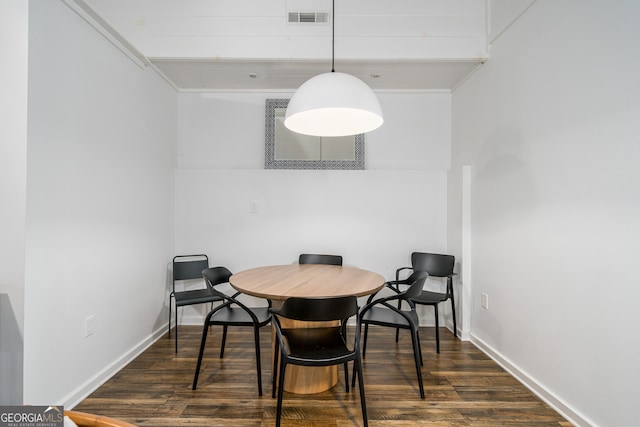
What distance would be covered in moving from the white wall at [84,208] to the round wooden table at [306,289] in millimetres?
1012

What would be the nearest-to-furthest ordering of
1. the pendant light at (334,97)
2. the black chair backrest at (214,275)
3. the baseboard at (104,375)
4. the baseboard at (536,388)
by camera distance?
the pendant light at (334,97) → the baseboard at (536,388) → the baseboard at (104,375) → the black chair backrest at (214,275)

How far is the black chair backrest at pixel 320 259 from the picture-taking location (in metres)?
3.08

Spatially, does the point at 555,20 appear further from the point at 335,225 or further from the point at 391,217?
the point at 335,225

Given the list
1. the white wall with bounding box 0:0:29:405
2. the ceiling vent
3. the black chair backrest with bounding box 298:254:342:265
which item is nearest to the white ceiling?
the ceiling vent

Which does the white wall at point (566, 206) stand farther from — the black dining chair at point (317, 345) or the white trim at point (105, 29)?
the white trim at point (105, 29)

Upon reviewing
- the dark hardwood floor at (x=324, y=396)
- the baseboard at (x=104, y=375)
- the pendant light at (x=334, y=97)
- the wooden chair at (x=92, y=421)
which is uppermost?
the pendant light at (x=334, y=97)

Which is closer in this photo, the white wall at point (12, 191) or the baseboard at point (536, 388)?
the white wall at point (12, 191)

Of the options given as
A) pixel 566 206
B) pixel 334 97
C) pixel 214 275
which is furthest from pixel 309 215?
pixel 566 206

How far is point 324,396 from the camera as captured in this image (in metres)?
2.04

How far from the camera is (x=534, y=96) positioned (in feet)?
7.13

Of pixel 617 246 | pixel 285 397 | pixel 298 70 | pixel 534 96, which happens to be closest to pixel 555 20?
pixel 534 96

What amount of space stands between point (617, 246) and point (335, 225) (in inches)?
89.6

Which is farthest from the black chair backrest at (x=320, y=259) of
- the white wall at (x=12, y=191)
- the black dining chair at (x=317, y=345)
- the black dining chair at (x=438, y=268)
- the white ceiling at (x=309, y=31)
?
the white wall at (x=12, y=191)

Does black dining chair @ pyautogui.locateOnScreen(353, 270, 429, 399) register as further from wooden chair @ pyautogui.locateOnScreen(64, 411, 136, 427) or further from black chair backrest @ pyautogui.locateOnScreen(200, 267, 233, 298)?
wooden chair @ pyautogui.locateOnScreen(64, 411, 136, 427)
